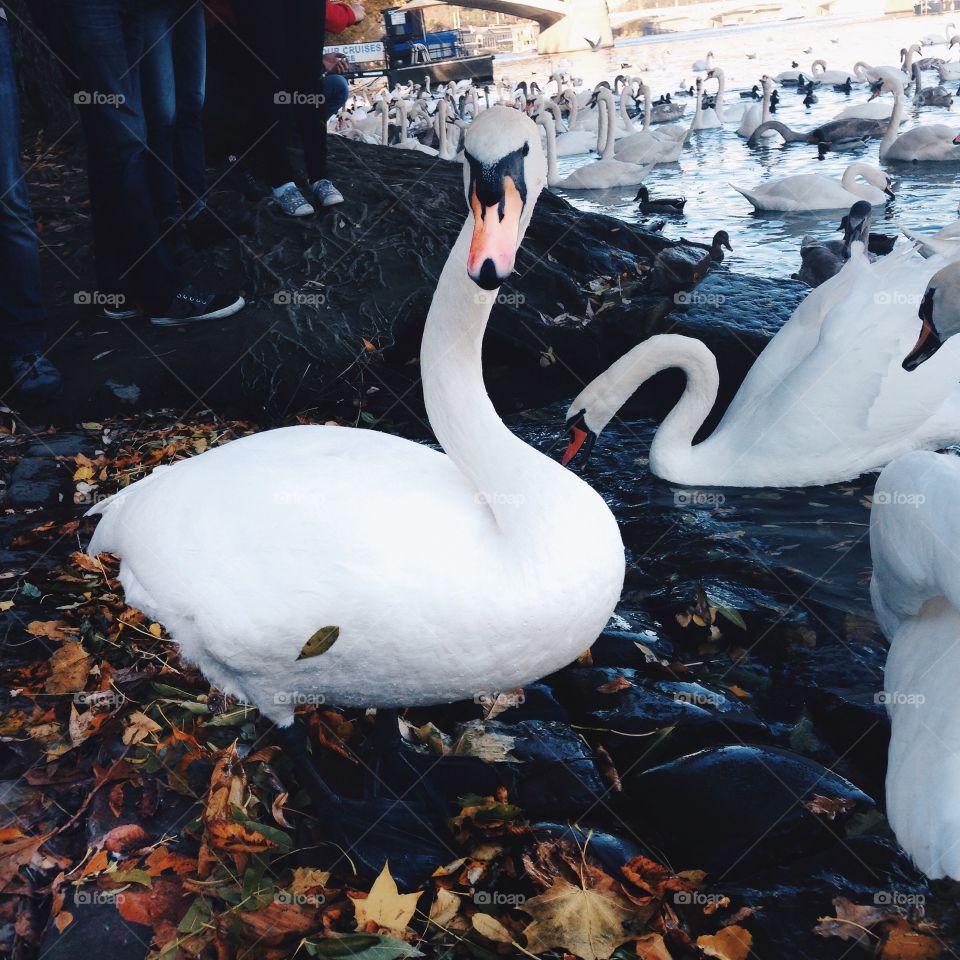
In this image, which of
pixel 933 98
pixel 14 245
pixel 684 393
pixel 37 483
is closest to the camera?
pixel 37 483

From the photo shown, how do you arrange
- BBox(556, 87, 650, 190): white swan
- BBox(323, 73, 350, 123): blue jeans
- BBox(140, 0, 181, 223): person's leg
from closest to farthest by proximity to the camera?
BBox(140, 0, 181, 223): person's leg < BBox(323, 73, 350, 123): blue jeans < BBox(556, 87, 650, 190): white swan

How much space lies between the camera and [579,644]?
8.52 ft

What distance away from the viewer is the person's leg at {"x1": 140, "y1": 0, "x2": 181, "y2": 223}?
4.95 metres

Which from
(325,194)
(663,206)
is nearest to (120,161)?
(325,194)

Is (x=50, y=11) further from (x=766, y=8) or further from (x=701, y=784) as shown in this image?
(x=766, y=8)

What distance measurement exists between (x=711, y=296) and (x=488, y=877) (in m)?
5.17

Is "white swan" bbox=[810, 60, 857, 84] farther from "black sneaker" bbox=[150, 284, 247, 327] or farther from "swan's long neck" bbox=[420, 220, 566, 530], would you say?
"swan's long neck" bbox=[420, 220, 566, 530]

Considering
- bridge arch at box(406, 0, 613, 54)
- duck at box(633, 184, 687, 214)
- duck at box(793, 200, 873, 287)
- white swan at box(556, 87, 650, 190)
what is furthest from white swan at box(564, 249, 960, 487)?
bridge arch at box(406, 0, 613, 54)

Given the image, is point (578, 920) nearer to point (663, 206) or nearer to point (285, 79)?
point (285, 79)

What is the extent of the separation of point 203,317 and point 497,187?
3851mm

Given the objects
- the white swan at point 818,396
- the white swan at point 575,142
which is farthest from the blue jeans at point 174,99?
the white swan at point 575,142

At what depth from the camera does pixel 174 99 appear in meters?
5.47

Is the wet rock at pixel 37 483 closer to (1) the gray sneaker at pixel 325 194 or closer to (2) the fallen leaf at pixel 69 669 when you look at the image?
(2) the fallen leaf at pixel 69 669

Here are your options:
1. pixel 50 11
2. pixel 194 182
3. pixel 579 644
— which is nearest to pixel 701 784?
pixel 579 644
